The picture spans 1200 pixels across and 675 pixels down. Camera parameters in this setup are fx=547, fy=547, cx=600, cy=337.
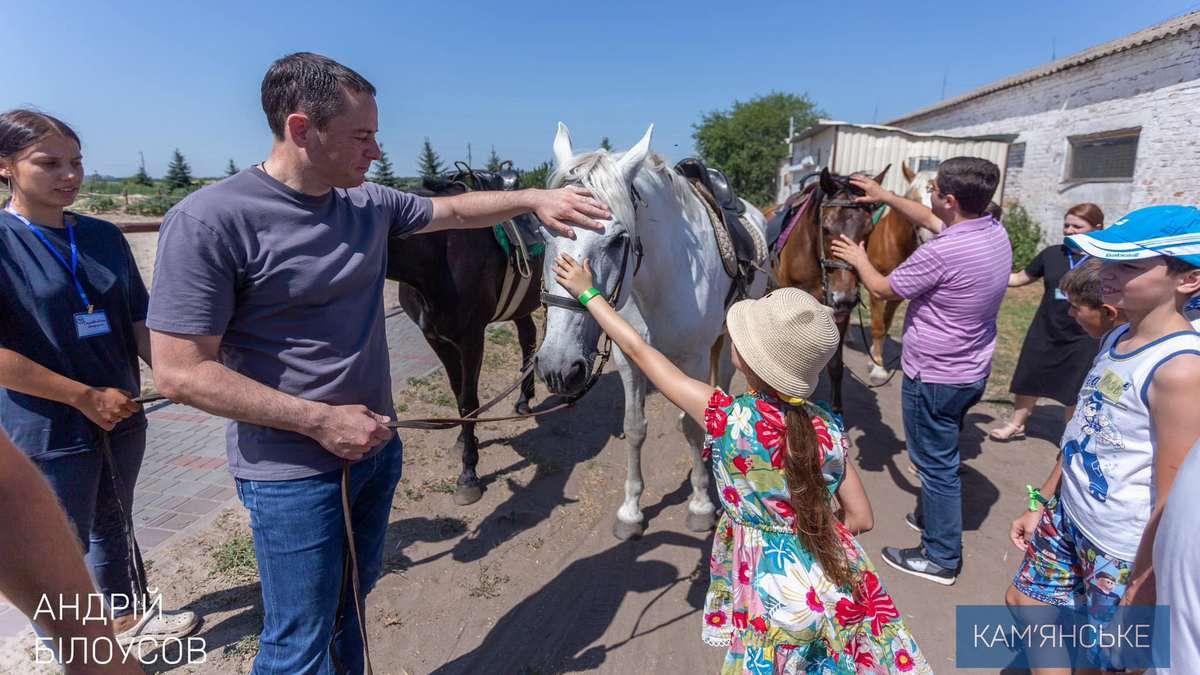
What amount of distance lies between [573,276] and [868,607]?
138 centimetres

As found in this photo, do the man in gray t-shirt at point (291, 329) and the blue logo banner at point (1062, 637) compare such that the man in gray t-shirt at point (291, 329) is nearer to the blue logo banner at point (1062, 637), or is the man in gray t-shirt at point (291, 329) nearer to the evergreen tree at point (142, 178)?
the blue logo banner at point (1062, 637)

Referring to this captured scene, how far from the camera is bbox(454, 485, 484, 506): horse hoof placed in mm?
3867

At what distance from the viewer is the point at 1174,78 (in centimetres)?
931

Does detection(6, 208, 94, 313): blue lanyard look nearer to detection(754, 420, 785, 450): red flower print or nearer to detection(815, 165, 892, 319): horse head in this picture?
detection(754, 420, 785, 450): red flower print

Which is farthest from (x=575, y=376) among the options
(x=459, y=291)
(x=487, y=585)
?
(x=459, y=291)

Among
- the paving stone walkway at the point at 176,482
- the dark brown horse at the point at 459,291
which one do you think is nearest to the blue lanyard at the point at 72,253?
the dark brown horse at the point at 459,291

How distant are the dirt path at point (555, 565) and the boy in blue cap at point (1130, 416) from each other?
115 centimetres

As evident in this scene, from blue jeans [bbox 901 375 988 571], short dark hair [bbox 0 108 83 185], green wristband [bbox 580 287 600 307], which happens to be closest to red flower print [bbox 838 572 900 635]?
green wristband [bbox 580 287 600 307]

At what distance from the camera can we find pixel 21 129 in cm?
192

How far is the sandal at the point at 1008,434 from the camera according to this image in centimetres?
485

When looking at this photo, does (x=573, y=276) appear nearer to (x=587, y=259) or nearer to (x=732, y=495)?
(x=587, y=259)

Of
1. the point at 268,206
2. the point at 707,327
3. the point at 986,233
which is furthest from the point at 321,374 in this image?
the point at 986,233

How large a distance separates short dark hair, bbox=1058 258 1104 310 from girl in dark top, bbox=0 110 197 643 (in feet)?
11.9

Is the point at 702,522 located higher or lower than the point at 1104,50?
lower
